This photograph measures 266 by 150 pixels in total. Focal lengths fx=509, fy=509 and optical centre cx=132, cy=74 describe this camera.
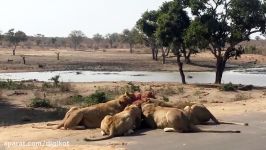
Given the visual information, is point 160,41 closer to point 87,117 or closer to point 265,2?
point 265,2

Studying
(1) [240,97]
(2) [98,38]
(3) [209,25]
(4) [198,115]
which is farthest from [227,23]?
(2) [98,38]

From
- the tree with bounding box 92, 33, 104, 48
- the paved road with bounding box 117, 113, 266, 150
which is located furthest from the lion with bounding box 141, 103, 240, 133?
the tree with bounding box 92, 33, 104, 48

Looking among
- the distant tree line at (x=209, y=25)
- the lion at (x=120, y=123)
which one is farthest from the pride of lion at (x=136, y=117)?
the distant tree line at (x=209, y=25)

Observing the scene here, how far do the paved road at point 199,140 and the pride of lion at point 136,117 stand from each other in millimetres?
325

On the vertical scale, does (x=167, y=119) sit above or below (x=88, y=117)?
above

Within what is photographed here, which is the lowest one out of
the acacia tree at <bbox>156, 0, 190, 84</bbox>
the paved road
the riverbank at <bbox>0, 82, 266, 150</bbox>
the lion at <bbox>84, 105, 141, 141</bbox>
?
the riverbank at <bbox>0, 82, 266, 150</bbox>

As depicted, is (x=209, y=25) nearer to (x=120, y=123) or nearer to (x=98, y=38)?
(x=120, y=123)

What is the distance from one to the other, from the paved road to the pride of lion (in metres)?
0.32

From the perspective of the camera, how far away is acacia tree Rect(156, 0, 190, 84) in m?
32.9

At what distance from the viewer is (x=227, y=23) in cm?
3231

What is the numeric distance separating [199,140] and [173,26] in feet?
71.0

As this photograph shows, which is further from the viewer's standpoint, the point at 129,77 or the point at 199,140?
the point at 129,77

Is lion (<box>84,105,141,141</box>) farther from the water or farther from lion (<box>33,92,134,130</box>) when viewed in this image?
the water

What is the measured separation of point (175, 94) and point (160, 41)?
9.56 meters
